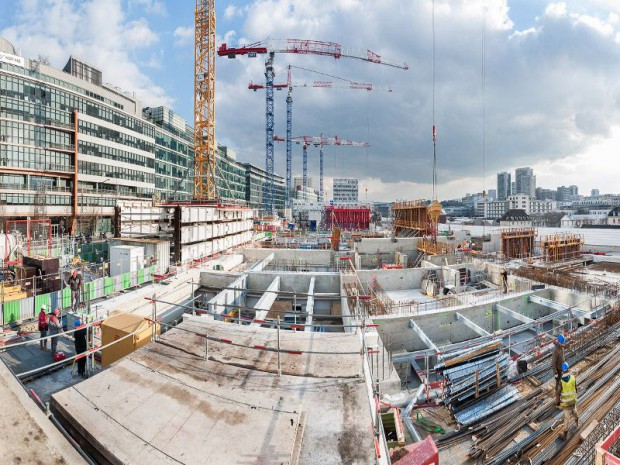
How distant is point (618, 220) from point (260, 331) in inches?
3152

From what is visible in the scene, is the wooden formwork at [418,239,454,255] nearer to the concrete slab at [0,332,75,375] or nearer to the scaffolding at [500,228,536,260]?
the scaffolding at [500,228,536,260]

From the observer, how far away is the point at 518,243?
31297 mm

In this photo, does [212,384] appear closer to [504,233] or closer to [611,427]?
[611,427]

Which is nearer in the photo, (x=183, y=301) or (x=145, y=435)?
(x=145, y=435)

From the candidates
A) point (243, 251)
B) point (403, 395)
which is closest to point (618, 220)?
point (243, 251)

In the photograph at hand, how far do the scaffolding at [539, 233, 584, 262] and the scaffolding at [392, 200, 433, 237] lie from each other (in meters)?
9.96

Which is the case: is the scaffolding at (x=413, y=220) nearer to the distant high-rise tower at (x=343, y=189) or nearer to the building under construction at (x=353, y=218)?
the building under construction at (x=353, y=218)

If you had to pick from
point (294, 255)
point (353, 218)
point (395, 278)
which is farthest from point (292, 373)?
point (353, 218)

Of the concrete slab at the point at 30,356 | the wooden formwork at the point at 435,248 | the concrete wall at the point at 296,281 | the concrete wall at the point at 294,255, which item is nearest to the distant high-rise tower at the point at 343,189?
the wooden formwork at the point at 435,248

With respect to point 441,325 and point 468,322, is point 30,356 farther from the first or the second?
point 468,322

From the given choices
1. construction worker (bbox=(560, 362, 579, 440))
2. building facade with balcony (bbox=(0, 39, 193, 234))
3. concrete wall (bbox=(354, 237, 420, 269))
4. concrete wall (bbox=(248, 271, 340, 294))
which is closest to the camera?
construction worker (bbox=(560, 362, 579, 440))

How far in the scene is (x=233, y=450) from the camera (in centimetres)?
343

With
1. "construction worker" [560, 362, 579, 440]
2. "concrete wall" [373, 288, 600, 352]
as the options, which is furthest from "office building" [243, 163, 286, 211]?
"construction worker" [560, 362, 579, 440]

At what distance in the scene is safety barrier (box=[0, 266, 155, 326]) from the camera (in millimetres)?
10711
